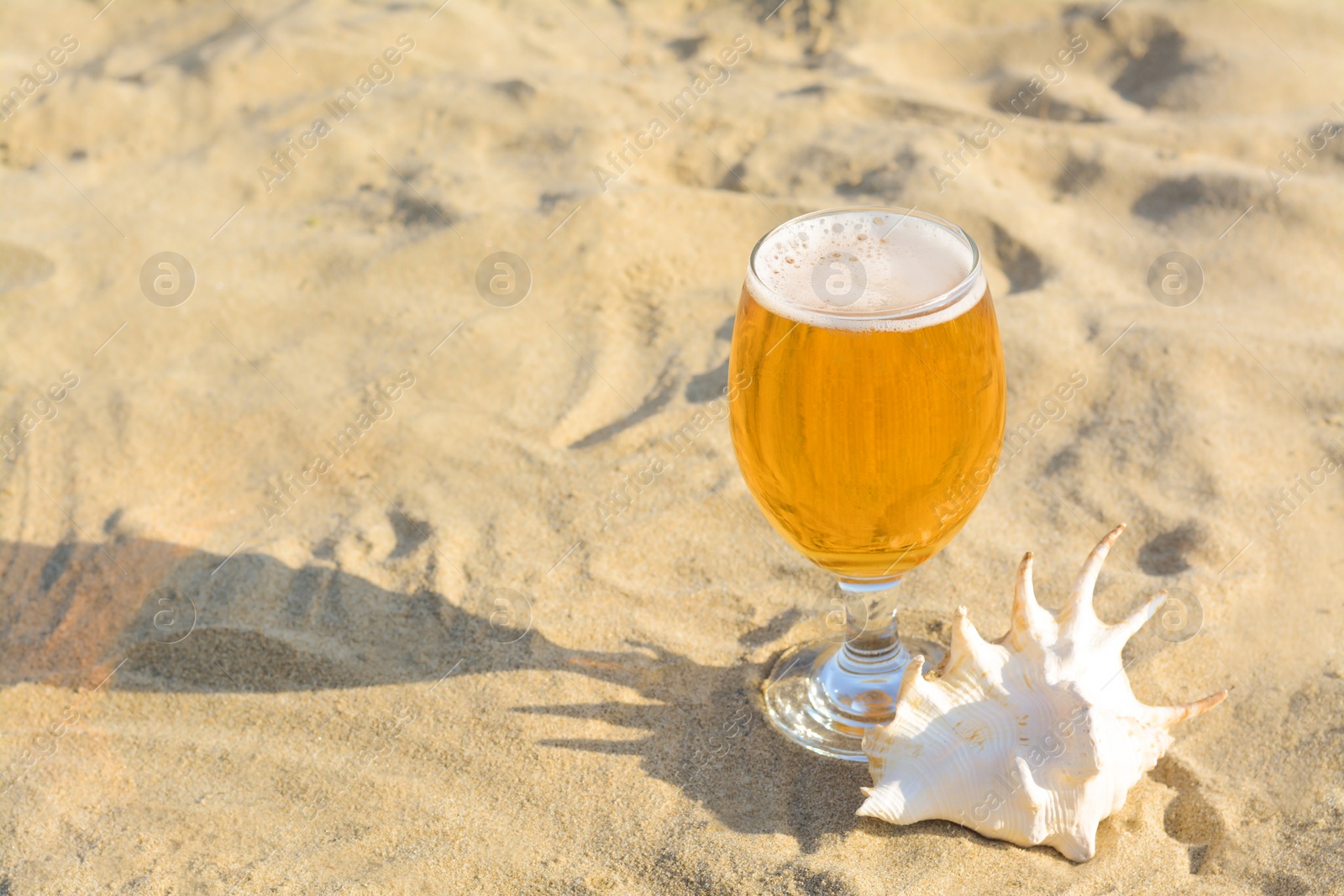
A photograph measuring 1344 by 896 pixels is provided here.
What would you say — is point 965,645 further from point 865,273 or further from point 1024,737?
point 865,273

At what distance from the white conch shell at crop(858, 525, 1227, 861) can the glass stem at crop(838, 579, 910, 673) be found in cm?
26

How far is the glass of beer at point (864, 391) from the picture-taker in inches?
79.4

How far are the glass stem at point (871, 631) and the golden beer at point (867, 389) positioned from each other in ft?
0.46

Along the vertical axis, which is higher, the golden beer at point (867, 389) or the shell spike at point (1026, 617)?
the golden beer at point (867, 389)

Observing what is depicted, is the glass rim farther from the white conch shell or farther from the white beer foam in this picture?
the white conch shell

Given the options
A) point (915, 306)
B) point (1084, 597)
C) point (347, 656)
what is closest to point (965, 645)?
point (1084, 597)

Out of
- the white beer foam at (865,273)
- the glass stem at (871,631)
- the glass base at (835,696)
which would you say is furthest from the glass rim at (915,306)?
the glass base at (835,696)

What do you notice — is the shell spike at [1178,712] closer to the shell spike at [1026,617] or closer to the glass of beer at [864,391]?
the shell spike at [1026,617]

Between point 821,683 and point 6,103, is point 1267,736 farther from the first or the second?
point 6,103

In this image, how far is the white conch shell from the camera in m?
2.05

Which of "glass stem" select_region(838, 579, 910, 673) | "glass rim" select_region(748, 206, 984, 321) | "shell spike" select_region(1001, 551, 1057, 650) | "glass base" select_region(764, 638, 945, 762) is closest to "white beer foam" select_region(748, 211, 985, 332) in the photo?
"glass rim" select_region(748, 206, 984, 321)

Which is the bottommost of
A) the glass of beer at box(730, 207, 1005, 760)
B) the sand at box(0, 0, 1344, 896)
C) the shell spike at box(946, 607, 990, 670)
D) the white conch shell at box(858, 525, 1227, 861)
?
the sand at box(0, 0, 1344, 896)

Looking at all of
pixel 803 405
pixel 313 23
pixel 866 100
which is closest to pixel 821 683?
pixel 803 405

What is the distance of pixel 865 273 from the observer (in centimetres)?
219
